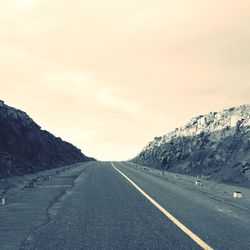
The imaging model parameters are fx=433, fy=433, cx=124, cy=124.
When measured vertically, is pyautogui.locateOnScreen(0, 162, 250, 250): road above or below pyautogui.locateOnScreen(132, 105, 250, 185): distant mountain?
below

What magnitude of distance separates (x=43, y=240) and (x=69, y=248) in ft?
3.16

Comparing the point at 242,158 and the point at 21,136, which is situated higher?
the point at 21,136

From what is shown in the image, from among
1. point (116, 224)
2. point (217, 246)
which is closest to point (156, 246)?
point (217, 246)

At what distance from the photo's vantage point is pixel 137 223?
9.80 m

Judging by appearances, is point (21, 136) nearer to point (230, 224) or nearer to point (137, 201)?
point (137, 201)

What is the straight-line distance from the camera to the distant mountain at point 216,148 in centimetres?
3528

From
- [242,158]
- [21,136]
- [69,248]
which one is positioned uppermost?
[21,136]

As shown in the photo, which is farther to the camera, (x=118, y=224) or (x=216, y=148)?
(x=216, y=148)

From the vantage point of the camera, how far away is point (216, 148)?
4847 cm

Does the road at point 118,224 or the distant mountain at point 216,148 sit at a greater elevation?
the distant mountain at point 216,148

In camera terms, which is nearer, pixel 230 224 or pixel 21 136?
pixel 230 224

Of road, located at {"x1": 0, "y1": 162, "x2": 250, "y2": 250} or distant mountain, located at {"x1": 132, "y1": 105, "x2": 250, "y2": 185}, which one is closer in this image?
road, located at {"x1": 0, "y1": 162, "x2": 250, "y2": 250}

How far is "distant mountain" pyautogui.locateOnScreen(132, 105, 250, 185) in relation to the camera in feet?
116

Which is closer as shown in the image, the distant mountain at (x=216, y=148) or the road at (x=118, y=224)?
the road at (x=118, y=224)
